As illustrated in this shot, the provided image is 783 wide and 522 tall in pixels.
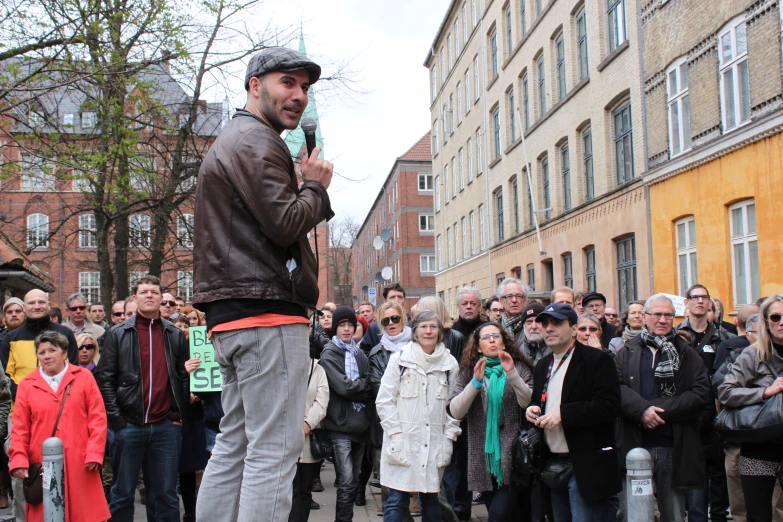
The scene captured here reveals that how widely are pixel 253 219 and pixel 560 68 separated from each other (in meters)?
26.6

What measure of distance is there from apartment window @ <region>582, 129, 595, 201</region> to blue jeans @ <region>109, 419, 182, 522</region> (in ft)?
67.1

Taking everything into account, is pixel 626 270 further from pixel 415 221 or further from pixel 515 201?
pixel 415 221

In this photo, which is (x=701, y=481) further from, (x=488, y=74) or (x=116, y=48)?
(x=488, y=74)

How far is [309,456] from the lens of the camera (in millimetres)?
7672

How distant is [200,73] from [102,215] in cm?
439

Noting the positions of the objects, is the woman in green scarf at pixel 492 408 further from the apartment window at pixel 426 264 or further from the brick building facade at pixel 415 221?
the apartment window at pixel 426 264

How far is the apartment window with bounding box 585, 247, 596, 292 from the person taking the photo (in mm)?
25078

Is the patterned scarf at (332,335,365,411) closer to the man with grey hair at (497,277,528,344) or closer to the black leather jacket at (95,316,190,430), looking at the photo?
the man with grey hair at (497,277,528,344)

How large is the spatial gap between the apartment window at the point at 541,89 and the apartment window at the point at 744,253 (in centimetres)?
1436

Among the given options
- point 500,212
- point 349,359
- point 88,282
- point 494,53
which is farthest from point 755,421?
point 88,282

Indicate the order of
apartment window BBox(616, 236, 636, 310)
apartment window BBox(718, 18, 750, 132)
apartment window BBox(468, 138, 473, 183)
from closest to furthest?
1. apartment window BBox(718, 18, 750, 132)
2. apartment window BBox(616, 236, 636, 310)
3. apartment window BBox(468, 138, 473, 183)

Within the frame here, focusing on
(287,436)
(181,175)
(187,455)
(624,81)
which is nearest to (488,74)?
(624,81)

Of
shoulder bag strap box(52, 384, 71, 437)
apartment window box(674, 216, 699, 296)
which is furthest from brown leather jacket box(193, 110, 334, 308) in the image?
apartment window box(674, 216, 699, 296)

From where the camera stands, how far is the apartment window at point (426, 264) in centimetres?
6894
